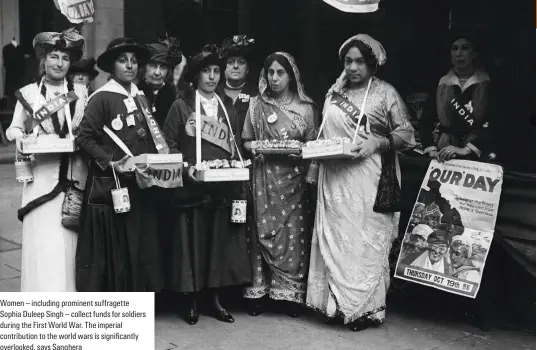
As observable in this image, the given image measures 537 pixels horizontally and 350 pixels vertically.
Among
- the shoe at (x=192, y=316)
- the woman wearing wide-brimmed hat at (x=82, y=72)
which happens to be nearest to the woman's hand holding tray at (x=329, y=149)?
the shoe at (x=192, y=316)

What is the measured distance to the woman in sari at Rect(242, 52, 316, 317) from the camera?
445 centimetres

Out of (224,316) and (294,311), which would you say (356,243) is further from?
(224,316)

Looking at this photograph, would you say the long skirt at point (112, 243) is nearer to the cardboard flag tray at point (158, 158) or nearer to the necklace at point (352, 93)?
the cardboard flag tray at point (158, 158)

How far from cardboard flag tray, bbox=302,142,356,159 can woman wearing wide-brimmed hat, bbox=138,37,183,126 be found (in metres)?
1.32

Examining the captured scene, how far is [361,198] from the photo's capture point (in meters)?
4.23

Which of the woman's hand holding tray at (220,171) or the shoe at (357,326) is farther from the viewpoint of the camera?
the shoe at (357,326)

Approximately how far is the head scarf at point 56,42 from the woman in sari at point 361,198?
166 centimetres

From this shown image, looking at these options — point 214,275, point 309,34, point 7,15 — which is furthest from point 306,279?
point 7,15

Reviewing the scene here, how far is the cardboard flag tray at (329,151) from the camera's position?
3.97 meters

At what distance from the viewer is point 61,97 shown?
4.02 metres

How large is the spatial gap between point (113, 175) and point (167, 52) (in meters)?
1.32

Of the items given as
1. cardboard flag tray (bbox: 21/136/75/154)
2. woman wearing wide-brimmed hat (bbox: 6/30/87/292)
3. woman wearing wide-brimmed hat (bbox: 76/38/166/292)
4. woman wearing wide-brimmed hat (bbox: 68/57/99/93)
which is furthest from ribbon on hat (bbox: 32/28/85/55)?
woman wearing wide-brimmed hat (bbox: 68/57/99/93)

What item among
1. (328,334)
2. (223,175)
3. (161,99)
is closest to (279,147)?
(223,175)

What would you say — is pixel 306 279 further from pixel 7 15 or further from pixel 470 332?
pixel 7 15
